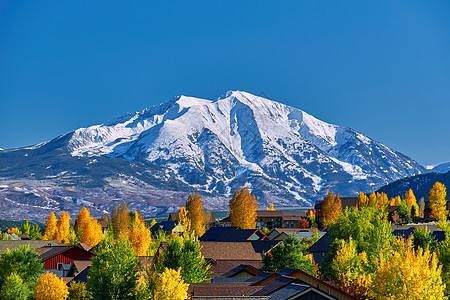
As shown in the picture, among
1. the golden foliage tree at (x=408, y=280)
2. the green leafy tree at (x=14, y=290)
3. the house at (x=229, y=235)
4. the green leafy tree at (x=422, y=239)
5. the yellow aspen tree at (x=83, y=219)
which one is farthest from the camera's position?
the yellow aspen tree at (x=83, y=219)

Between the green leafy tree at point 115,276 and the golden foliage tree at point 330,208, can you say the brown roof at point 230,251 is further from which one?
the golden foliage tree at point 330,208

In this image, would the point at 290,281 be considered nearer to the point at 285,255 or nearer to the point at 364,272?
the point at 364,272

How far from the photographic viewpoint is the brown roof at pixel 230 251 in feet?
341

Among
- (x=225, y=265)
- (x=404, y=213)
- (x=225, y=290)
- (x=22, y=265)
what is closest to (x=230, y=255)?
(x=225, y=265)

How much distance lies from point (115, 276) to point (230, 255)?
41660 mm

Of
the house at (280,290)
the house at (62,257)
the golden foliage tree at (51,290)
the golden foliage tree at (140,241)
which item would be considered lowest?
the house at (280,290)

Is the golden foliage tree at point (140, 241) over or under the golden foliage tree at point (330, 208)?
under

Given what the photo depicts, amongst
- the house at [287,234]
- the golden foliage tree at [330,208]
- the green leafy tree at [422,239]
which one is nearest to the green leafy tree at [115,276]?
the green leafy tree at [422,239]

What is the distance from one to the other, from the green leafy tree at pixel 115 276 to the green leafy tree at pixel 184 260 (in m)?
8.58

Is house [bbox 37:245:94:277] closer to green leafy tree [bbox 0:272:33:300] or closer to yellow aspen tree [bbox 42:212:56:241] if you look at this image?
green leafy tree [bbox 0:272:33:300]

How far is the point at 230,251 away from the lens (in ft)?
352

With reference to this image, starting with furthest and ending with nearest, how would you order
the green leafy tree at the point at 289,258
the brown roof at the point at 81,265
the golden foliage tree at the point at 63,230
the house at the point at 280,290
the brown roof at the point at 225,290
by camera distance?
the golden foliage tree at the point at 63,230
the brown roof at the point at 81,265
the green leafy tree at the point at 289,258
the brown roof at the point at 225,290
the house at the point at 280,290

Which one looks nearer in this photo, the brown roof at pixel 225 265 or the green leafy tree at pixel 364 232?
the brown roof at pixel 225 265

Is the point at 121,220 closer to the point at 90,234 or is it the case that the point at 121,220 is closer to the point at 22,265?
the point at 90,234
